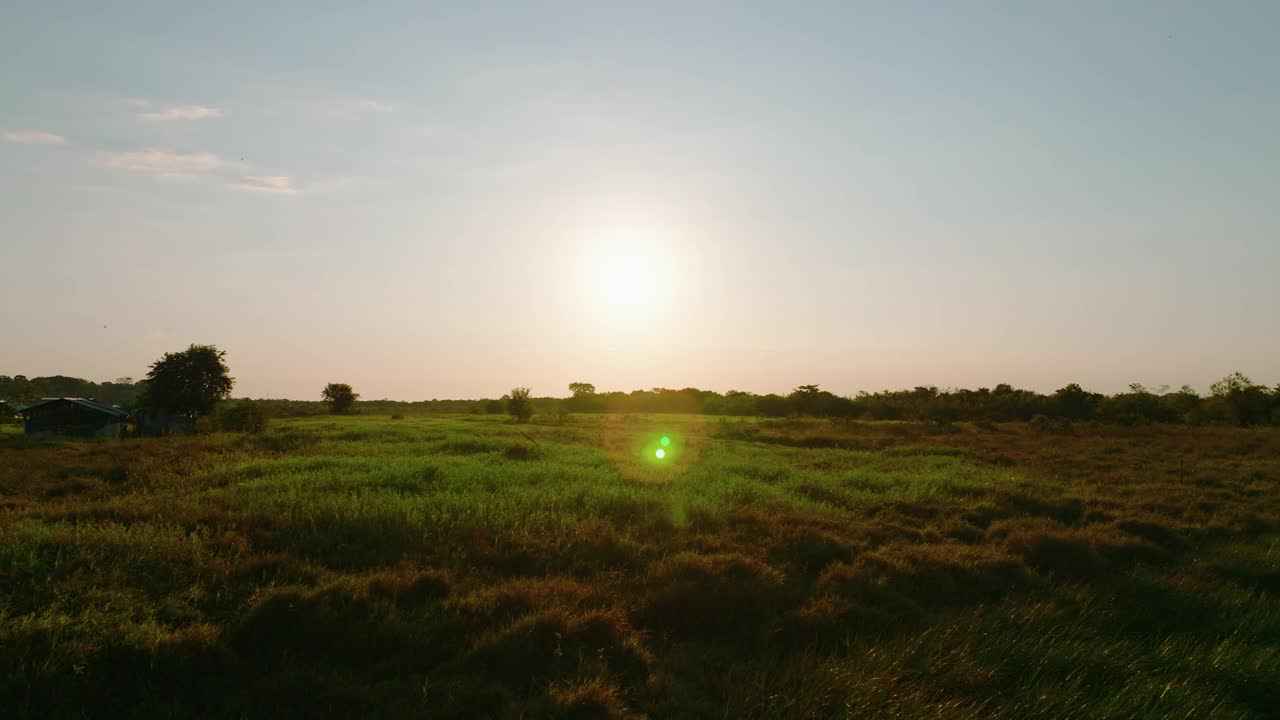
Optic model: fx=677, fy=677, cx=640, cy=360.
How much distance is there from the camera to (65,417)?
54.9 m

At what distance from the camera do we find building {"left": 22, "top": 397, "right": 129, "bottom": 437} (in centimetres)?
5400

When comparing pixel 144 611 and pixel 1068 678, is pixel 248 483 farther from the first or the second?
pixel 1068 678

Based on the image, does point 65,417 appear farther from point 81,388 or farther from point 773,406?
point 81,388

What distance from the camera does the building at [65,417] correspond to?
177ft

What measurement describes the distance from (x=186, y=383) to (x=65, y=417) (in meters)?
9.55

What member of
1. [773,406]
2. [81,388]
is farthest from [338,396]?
[81,388]

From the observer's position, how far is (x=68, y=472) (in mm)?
19625

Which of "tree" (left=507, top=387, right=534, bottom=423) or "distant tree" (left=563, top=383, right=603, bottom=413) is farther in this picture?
"distant tree" (left=563, top=383, right=603, bottom=413)

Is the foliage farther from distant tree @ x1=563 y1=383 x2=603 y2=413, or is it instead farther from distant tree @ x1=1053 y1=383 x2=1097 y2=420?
distant tree @ x1=1053 y1=383 x2=1097 y2=420

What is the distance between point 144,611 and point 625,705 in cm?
540

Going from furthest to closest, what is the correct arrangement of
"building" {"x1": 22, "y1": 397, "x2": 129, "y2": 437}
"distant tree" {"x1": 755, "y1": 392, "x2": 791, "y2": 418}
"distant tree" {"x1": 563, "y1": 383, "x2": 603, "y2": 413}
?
"distant tree" {"x1": 563, "y1": 383, "x2": 603, "y2": 413}, "distant tree" {"x1": 755, "y1": 392, "x2": 791, "y2": 418}, "building" {"x1": 22, "y1": 397, "x2": 129, "y2": 437}

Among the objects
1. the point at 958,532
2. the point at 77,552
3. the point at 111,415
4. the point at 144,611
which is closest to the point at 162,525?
the point at 77,552

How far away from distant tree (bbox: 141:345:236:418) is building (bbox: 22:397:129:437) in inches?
155

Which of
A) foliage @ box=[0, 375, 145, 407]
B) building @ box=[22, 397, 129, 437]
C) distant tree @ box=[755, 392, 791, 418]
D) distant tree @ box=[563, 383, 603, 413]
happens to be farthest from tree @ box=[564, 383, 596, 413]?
foliage @ box=[0, 375, 145, 407]
